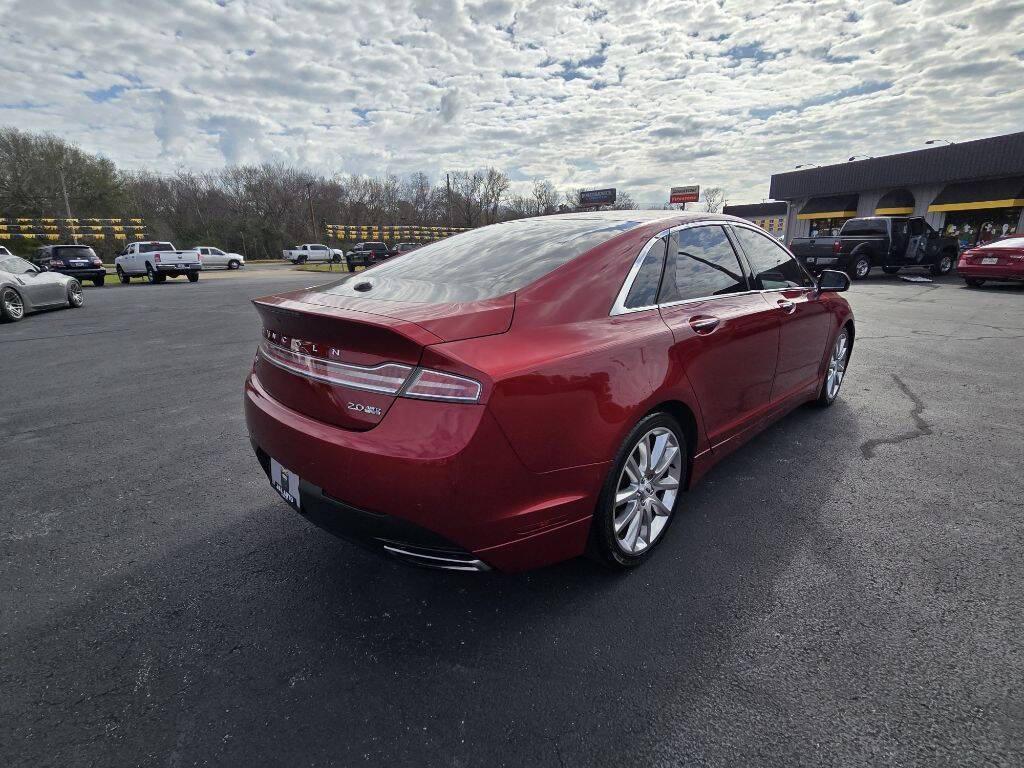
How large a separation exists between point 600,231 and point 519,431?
4.38 feet

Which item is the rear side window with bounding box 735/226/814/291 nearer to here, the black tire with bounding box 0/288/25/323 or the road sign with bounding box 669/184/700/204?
the black tire with bounding box 0/288/25/323

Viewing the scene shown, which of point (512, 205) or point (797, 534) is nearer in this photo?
point (797, 534)

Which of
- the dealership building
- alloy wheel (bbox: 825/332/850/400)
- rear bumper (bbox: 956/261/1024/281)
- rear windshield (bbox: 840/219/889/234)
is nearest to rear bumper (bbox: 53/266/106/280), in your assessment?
alloy wheel (bbox: 825/332/850/400)

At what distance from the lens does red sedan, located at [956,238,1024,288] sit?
13.7m

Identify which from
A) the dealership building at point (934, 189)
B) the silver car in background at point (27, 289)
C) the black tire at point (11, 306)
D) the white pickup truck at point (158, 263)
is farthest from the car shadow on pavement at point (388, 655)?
the dealership building at point (934, 189)

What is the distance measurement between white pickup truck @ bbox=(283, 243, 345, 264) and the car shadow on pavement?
51778 mm

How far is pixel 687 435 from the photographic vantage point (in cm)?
271

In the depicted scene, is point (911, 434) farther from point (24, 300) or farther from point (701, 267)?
point (24, 300)

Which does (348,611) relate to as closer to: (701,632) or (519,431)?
(519,431)

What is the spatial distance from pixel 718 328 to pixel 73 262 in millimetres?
27017

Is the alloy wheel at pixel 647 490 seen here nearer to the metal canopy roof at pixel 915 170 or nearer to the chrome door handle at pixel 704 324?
the chrome door handle at pixel 704 324

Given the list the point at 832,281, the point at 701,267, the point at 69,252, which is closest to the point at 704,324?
the point at 701,267

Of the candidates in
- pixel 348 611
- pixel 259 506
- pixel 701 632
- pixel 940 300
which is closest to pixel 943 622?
pixel 701 632

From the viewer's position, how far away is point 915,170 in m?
30.8
